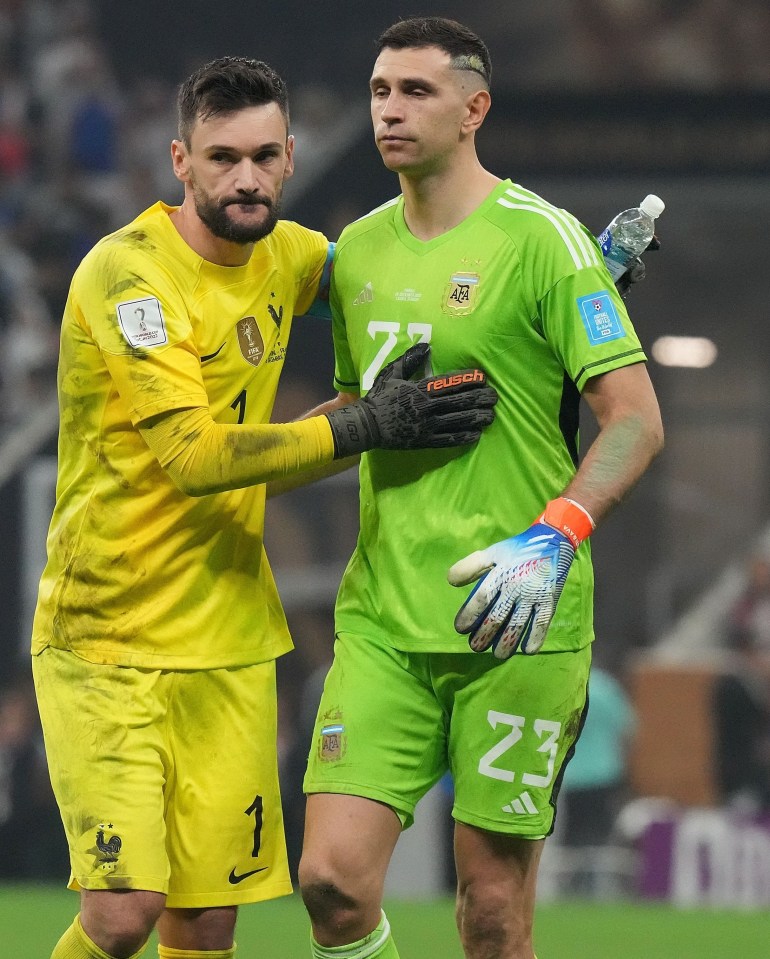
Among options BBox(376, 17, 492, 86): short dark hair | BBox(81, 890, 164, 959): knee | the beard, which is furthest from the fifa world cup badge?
BBox(376, 17, 492, 86): short dark hair

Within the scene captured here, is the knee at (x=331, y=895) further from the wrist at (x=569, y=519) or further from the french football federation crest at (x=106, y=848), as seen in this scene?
the wrist at (x=569, y=519)

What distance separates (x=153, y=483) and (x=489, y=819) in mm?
1044

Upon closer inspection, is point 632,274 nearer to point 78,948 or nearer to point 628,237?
point 628,237

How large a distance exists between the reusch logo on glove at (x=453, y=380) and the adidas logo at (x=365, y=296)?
29cm

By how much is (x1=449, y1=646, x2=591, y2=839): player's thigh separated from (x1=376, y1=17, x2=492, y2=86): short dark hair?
1.33m

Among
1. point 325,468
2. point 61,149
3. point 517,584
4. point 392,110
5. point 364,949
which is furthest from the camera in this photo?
point 61,149

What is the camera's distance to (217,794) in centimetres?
368

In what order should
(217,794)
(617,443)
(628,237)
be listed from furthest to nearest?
(628,237) < (217,794) < (617,443)

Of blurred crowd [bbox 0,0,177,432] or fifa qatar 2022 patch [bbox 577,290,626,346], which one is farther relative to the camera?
blurred crowd [bbox 0,0,177,432]

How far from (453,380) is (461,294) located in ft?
0.63

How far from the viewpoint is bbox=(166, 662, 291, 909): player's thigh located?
145 inches

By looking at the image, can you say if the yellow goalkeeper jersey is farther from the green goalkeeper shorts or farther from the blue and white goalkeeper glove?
the blue and white goalkeeper glove

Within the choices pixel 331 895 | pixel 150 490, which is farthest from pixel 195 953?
pixel 150 490

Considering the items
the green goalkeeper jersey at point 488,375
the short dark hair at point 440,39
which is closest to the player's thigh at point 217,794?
the green goalkeeper jersey at point 488,375
